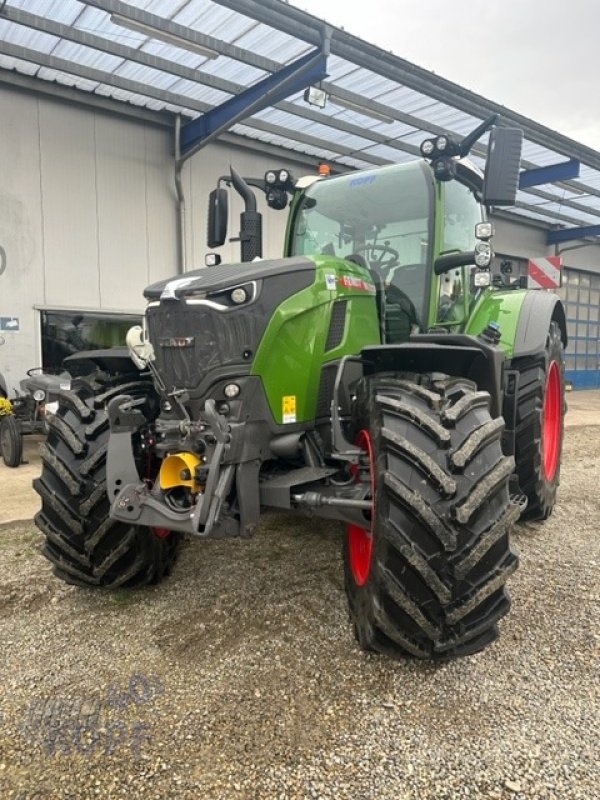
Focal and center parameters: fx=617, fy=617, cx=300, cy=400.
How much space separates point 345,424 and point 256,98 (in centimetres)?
640

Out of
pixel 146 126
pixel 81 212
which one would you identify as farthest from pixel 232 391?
pixel 146 126

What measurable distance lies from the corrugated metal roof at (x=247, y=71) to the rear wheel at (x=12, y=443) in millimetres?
4174

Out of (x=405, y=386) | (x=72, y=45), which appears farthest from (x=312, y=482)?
(x=72, y=45)

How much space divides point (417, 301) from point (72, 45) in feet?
19.3

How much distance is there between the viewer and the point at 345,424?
2992 millimetres

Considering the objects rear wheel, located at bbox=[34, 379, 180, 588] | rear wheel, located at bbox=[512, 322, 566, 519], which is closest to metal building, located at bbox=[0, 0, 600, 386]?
rear wheel, located at bbox=[512, 322, 566, 519]

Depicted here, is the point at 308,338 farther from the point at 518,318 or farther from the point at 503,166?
the point at 518,318

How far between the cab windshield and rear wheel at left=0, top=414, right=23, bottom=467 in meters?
4.25

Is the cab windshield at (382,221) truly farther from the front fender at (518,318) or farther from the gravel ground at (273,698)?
the gravel ground at (273,698)

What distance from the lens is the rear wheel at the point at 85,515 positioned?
2891 millimetres

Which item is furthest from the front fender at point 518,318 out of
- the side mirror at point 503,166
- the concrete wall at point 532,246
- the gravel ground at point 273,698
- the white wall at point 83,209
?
the concrete wall at point 532,246

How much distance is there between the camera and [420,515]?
2.20 meters

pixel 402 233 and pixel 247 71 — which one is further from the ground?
pixel 247 71

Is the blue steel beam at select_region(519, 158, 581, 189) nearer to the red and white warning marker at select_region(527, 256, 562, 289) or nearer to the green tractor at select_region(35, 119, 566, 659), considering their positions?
the red and white warning marker at select_region(527, 256, 562, 289)
